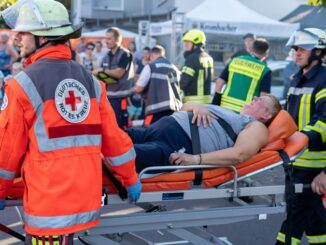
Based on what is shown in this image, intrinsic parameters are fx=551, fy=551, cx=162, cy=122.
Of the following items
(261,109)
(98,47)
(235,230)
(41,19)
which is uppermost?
(41,19)

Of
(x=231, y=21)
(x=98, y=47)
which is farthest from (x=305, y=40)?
(x=98, y=47)

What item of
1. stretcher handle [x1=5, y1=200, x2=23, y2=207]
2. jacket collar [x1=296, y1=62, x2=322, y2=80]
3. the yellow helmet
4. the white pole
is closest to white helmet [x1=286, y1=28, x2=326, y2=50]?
jacket collar [x1=296, y1=62, x2=322, y2=80]

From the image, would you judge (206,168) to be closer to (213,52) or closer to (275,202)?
(275,202)

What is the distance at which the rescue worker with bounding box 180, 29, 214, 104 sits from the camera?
6949mm

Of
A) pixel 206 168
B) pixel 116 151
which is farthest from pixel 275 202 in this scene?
pixel 116 151

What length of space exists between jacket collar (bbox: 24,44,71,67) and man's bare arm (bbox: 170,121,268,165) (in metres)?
1.14

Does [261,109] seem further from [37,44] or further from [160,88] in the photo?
[160,88]

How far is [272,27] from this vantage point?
1409 centimetres

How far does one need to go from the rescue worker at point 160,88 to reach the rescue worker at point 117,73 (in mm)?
853

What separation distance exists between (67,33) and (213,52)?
12379 mm

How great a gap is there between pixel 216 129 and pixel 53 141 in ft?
5.13

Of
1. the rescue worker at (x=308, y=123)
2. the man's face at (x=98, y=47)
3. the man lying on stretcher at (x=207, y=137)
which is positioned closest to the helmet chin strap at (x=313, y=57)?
the rescue worker at (x=308, y=123)

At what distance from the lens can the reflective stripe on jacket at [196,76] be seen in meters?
6.97

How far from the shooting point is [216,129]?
150 inches
